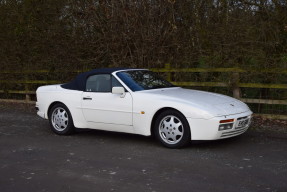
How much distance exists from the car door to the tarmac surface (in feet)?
1.45

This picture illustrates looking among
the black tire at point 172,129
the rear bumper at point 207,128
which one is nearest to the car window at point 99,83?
the black tire at point 172,129

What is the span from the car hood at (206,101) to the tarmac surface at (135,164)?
0.64m

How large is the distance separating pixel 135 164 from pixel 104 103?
6.85 ft

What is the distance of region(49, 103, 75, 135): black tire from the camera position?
29.2 feet

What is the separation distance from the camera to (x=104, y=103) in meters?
8.25

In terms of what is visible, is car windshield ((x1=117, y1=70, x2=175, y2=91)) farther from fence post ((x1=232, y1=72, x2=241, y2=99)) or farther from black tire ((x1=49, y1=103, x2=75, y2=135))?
fence post ((x1=232, y1=72, x2=241, y2=99))

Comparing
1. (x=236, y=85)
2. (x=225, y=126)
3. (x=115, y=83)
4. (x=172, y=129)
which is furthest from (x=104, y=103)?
(x=236, y=85)

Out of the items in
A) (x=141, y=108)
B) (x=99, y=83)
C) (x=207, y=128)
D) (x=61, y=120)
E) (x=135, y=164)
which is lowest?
(x=135, y=164)

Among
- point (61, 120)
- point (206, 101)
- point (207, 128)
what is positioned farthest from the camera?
point (61, 120)

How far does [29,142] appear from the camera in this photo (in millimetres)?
8297

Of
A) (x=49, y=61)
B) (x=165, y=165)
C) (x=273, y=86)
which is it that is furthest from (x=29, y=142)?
(x=49, y=61)

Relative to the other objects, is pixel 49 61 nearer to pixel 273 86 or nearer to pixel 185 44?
pixel 185 44

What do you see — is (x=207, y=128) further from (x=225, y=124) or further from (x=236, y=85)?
(x=236, y=85)

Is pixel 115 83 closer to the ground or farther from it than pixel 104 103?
farther from it
